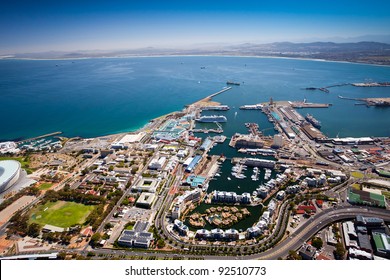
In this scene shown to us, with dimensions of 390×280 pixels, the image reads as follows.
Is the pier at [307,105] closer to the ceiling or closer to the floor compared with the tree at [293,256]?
closer to the ceiling

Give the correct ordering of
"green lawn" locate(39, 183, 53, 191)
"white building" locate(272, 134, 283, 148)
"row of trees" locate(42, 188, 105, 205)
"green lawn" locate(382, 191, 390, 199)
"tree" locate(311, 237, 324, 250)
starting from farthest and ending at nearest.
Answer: "white building" locate(272, 134, 283, 148) < "green lawn" locate(39, 183, 53, 191) < "row of trees" locate(42, 188, 105, 205) < "green lawn" locate(382, 191, 390, 199) < "tree" locate(311, 237, 324, 250)

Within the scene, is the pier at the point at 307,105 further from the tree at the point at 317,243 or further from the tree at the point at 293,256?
the tree at the point at 293,256

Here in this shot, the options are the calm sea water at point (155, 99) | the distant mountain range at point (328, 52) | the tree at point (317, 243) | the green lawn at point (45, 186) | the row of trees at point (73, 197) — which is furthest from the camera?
the distant mountain range at point (328, 52)

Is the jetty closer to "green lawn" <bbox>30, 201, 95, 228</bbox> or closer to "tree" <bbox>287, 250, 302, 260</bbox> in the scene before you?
"tree" <bbox>287, 250, 302, 260</bbox>

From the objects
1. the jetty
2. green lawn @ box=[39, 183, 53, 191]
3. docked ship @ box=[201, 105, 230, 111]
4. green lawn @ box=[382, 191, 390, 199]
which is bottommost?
green lawn @ box=[39, 183, 53, 191]

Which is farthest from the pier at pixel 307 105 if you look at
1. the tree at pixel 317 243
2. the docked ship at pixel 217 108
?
the tree at pixel 317 243

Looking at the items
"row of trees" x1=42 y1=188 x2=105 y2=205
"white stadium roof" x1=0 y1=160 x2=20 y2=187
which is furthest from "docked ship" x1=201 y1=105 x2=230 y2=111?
"white stadium roof" x1=0 y1=160 x2=20 y2=187

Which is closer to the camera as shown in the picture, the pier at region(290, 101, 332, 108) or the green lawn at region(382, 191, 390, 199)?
the green lawn at region(382, 191, 390, 199)

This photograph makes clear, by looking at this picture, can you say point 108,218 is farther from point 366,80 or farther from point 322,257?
point 366,80
